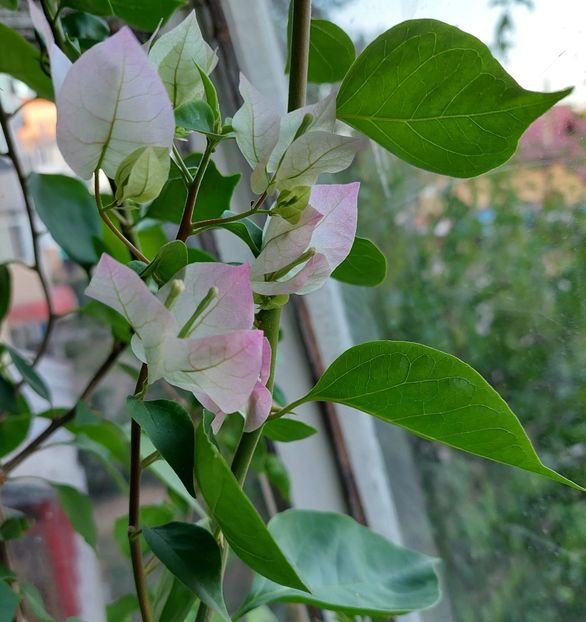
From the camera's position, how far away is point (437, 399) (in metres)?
0.33

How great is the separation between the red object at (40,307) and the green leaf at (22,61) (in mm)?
535

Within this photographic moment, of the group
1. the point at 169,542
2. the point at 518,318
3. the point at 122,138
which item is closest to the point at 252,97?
the point at 122,138

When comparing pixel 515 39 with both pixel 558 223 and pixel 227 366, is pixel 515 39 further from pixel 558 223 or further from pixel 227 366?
pixel 227 366

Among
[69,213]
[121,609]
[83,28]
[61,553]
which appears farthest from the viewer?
[61,553]

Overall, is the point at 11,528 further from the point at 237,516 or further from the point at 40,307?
the point at 40,307

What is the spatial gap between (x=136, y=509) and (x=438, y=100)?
0.25 metres

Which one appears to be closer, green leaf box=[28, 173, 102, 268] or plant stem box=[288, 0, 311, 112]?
plant stem box=[288, 0, 311, 112]

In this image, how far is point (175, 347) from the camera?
0.90ft

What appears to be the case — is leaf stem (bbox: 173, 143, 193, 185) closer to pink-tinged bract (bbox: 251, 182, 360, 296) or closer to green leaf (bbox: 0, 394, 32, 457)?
pink-tinged bract (bbox: 251, 182, 360, 296)

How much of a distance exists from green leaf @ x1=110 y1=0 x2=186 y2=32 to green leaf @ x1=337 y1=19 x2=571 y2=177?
183 mm

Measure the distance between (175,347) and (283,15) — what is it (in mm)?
516

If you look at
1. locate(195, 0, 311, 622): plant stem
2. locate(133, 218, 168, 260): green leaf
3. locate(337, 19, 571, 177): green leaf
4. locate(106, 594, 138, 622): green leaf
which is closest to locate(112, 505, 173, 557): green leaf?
locate(106, 594, 138, 622): green leaf

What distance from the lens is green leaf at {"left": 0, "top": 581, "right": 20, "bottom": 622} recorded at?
0.45 metres

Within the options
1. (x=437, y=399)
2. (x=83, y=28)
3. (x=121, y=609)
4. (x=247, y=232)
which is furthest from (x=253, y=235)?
(x=121, y=609)
